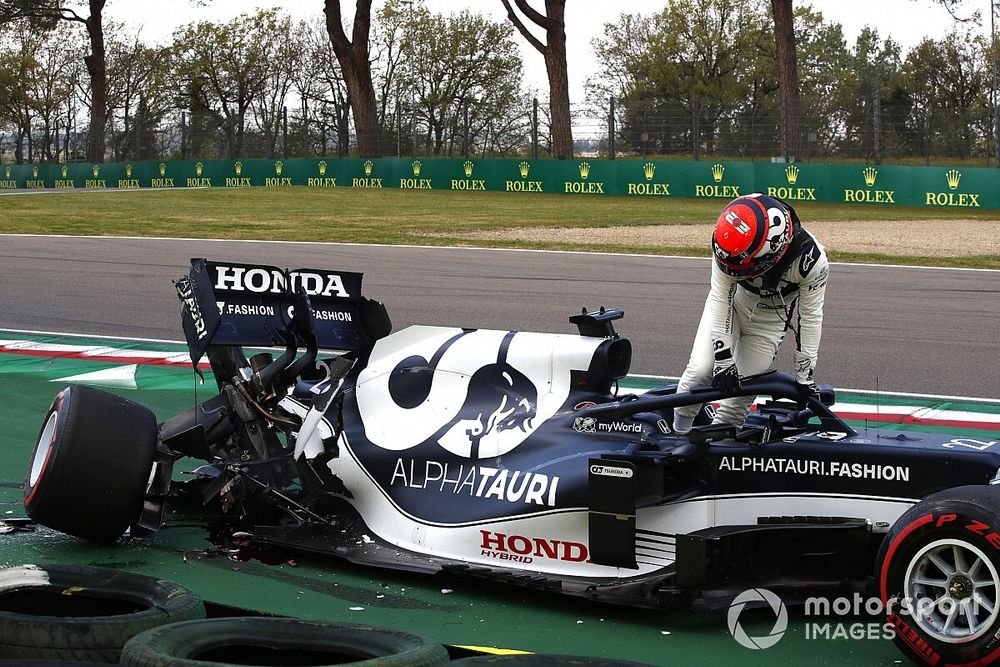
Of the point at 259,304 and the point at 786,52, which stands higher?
the point at 786,52

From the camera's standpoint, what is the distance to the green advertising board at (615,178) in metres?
30.5

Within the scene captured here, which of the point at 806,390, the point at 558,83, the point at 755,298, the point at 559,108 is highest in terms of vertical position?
the point at 558,83

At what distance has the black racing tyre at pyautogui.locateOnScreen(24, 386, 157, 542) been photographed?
18.8 feet

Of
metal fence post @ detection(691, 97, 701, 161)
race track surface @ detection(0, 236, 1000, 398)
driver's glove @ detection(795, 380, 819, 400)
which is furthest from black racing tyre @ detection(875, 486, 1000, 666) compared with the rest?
metal fence post @ detection(691, 97, 701, 161)

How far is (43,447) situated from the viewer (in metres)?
6.18

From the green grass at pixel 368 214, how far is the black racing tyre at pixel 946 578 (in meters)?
14.5

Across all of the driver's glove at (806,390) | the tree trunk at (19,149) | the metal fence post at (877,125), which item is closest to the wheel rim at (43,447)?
the driver's glove at (806,390)

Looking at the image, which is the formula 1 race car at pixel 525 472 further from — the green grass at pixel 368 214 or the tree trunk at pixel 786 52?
the tree trunk at pixel 786 52

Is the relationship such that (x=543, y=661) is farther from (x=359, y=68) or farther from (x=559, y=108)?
(x=359, y=68)

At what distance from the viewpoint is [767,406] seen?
5754 mm

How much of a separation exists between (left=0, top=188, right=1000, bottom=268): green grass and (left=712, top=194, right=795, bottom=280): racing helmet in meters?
13.2

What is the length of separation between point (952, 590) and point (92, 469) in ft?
12.0

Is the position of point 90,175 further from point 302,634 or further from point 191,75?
point 302,634

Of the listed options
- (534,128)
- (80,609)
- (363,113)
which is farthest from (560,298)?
(363,113)
